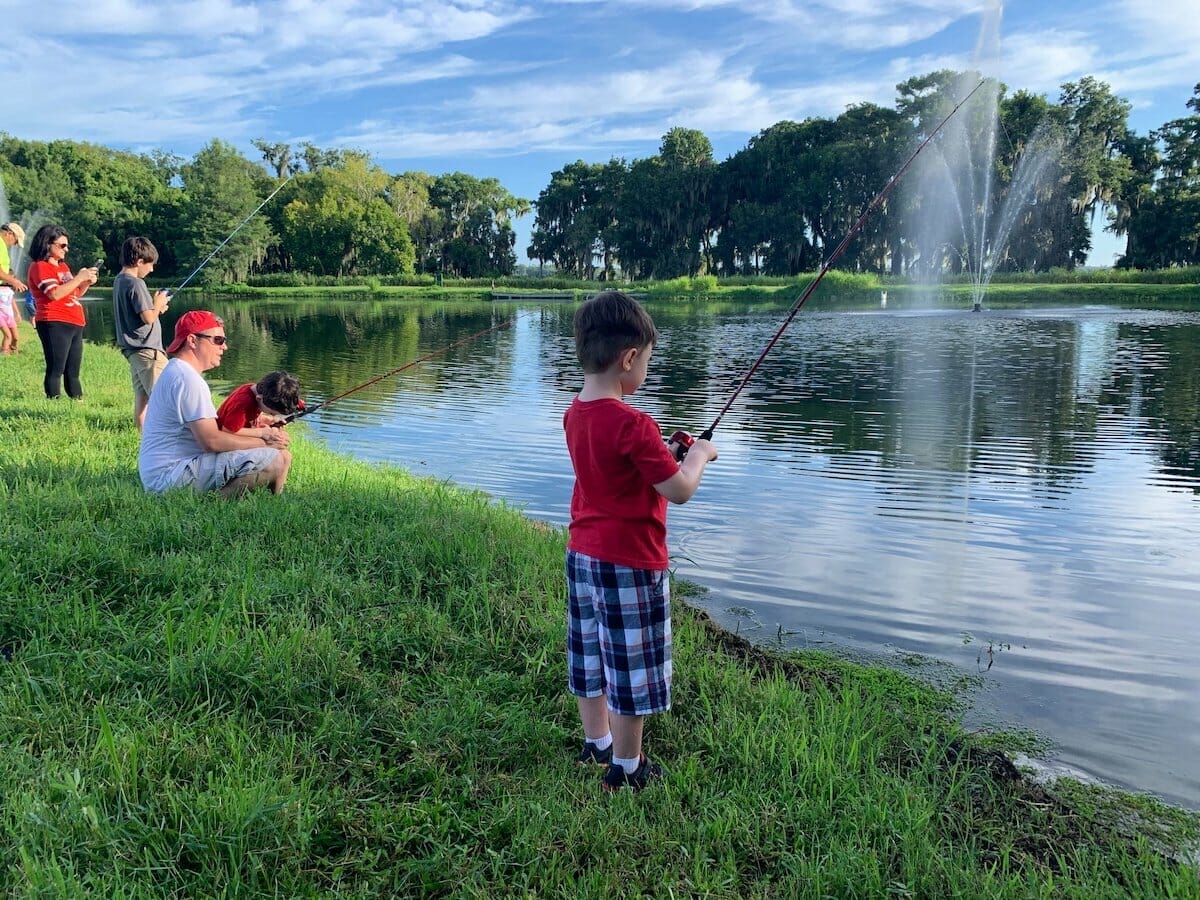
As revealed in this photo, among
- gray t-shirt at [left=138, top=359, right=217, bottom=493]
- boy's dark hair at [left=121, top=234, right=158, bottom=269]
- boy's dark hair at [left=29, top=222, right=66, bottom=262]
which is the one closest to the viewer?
gray t-shirt at [left=138, top=359, right=217, bottom=493]

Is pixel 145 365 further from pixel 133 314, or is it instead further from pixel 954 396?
pixel 954 396

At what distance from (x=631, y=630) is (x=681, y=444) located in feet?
2.38

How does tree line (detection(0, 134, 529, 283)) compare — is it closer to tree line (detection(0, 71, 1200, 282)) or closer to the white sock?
tree line (detection(0, 71, 1200, 282))

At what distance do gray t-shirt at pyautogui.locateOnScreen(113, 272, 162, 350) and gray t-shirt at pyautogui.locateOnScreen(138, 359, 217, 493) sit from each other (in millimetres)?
2270

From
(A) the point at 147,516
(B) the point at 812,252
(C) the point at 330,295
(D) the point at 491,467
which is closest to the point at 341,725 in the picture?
(A) the point at 147,516

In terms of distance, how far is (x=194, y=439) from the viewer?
208 inches

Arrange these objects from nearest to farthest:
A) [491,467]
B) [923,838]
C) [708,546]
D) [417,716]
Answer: [923,838] → [417,716] → [708,546] → [491,467]

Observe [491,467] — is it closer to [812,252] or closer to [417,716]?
[417,716]

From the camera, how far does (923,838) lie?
2.57 metres

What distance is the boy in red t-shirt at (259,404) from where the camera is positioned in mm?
5520

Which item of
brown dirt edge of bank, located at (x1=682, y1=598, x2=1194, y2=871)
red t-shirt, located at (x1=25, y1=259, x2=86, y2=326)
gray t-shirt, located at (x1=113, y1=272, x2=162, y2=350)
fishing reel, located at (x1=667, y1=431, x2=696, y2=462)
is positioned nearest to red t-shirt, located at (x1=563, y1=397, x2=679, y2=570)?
fishing reel, located at (x1=667, y1=431, x2=696, y2=462)

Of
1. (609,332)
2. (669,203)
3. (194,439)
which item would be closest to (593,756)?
(609,332)

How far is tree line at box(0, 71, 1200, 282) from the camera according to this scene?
57.5 m

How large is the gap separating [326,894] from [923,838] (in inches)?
68.9
